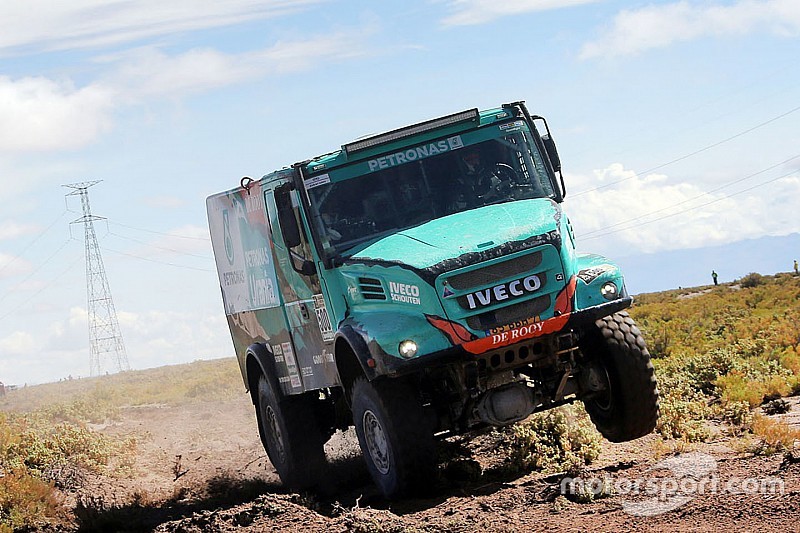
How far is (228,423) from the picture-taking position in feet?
81.6

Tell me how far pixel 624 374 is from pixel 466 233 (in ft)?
6.67

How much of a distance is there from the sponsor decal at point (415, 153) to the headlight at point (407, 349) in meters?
1.99

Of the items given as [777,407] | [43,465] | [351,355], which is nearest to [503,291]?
[351,355]

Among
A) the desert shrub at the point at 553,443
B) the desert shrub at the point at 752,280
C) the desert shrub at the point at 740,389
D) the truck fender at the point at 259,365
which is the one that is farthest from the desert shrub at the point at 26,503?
the desert shrub at the point at 752,280

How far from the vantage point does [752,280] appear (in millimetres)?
47406

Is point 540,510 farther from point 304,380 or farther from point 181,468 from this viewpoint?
point 181,468

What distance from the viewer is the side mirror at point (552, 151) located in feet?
36.8

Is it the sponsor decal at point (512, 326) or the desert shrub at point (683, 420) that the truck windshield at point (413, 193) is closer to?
the sponsor decal at point (512, 326)

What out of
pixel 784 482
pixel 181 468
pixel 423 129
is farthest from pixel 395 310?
pixel 181 468

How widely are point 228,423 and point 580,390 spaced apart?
1529 cm

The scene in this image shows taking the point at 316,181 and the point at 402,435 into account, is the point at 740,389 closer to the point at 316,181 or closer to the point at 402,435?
the point at 402,435

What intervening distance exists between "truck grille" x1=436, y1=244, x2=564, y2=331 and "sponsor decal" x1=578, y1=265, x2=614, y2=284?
445 mm

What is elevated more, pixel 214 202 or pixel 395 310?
pixel 214 202

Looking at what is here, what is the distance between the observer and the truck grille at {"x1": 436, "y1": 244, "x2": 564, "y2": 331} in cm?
972
